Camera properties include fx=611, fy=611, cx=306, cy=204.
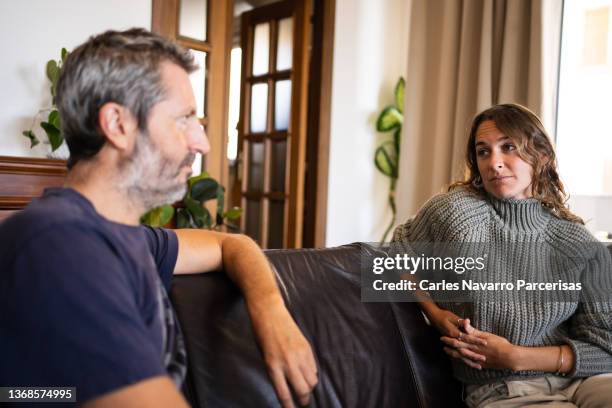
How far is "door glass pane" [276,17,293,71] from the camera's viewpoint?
13.9ft

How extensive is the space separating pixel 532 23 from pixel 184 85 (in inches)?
119

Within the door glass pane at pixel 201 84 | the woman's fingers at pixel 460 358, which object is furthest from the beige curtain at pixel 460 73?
the woman's fingers at pixel 460 358

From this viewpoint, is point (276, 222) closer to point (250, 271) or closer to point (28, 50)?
point (28, 50)

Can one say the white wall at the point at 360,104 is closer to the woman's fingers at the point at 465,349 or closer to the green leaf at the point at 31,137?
the green leaf at the point at 31,137

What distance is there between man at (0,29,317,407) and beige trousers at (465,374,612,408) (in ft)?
2.24

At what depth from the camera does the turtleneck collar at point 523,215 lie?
1621 millimetres

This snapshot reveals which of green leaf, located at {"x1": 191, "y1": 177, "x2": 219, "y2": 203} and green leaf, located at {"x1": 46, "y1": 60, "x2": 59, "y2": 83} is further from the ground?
green leaf, located at {"x1": 46, "y1": 60, "x2": 59, "y2": 83}

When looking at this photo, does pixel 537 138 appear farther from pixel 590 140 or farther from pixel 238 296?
pixel 590 140

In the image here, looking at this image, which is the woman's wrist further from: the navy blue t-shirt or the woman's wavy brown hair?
the navy blue t-shirt

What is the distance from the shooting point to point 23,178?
88.0 inches

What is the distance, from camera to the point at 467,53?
3795 millimetres

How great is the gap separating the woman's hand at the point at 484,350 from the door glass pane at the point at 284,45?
9.95 feet

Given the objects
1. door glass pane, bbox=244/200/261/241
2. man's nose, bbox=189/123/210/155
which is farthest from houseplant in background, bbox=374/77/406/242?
man's nose, bbox=189/123/210/155

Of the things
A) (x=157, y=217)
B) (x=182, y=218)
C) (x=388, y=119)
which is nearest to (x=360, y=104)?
(x=388, y=119)
